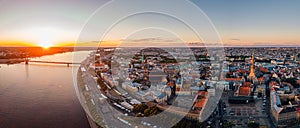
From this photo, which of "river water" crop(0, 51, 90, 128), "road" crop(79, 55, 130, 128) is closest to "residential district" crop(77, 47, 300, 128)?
"road" crop(79, 55, 130, 128)

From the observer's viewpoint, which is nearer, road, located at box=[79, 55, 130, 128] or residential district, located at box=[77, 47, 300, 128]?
road, located at box=[79, 55, 130, 128]

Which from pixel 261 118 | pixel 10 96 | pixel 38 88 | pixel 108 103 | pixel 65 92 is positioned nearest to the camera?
pixel 261 118

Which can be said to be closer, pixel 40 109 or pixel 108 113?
pixel 108 113

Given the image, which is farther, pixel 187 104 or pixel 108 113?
pixel 187 104

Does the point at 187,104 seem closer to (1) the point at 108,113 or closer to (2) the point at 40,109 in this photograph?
(1) the point at 108,113

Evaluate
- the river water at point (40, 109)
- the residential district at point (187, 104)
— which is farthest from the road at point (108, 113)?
the river water at point (40, 109)

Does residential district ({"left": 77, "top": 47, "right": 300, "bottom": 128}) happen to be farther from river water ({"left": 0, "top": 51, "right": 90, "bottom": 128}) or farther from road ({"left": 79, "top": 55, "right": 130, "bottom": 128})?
river water ({"left": 0, "top": 51, "right": 90, "bottom": 128})

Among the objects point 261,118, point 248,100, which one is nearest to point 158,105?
point 261,118

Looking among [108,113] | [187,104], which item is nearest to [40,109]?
Result: [108,113]

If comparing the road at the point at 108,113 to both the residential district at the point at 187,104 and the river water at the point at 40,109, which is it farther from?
the river water at the point at 40,109

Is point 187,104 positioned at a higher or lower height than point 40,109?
higher

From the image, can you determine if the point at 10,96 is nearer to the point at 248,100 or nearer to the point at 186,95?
the point at 186,95
